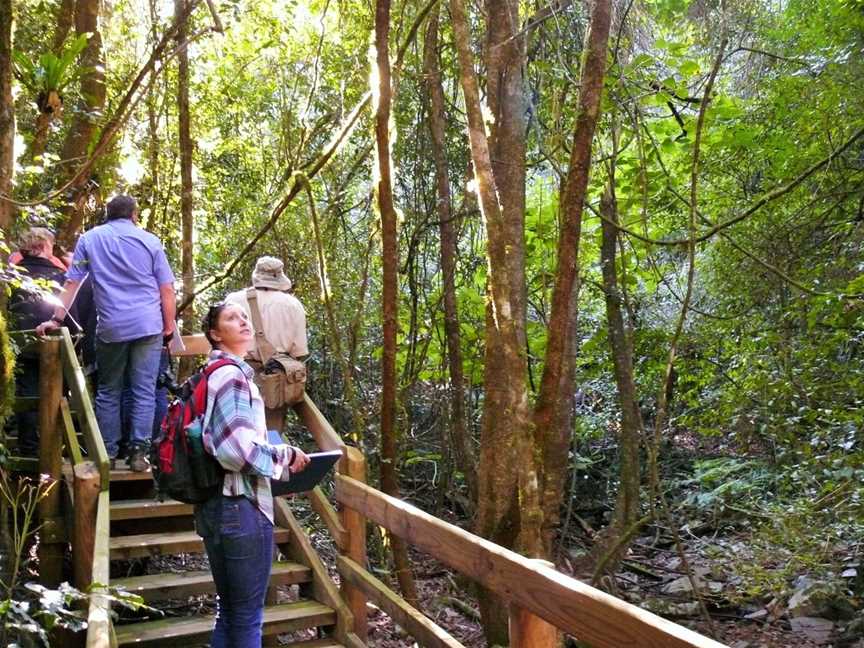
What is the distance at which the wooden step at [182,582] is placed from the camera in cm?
489

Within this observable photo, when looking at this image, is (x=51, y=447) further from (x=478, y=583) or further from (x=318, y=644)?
(x=478, y=583)

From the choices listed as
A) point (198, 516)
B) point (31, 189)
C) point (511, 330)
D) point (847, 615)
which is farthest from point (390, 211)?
point (847, 615)

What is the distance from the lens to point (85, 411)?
193 inches

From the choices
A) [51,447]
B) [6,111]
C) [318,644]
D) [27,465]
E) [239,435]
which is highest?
[6,111]

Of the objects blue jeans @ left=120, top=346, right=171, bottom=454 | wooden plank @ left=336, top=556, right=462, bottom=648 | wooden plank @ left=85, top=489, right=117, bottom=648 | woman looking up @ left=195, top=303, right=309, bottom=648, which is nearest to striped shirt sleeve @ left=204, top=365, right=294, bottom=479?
woman looking up @ left=195, top=303, right=309, bottom=648

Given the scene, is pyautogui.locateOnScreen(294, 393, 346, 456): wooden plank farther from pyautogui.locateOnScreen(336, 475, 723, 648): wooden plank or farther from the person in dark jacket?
the person in dark jacket

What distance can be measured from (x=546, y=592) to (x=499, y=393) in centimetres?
289

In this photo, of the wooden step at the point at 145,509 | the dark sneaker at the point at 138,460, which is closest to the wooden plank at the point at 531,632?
the wooden step at the point at 145,509

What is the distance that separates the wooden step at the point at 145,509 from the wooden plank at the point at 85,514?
3.16 feet

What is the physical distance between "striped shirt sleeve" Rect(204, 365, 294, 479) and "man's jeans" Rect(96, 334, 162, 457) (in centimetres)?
228

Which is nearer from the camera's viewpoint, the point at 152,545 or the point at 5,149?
the point at 5,149

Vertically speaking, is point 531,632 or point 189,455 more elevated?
point 189,455

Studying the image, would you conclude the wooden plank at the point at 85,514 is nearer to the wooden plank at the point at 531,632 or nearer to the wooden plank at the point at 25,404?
the wooden plank at the point at 25,404

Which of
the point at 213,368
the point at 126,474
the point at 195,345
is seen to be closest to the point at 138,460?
the point at 126,474
